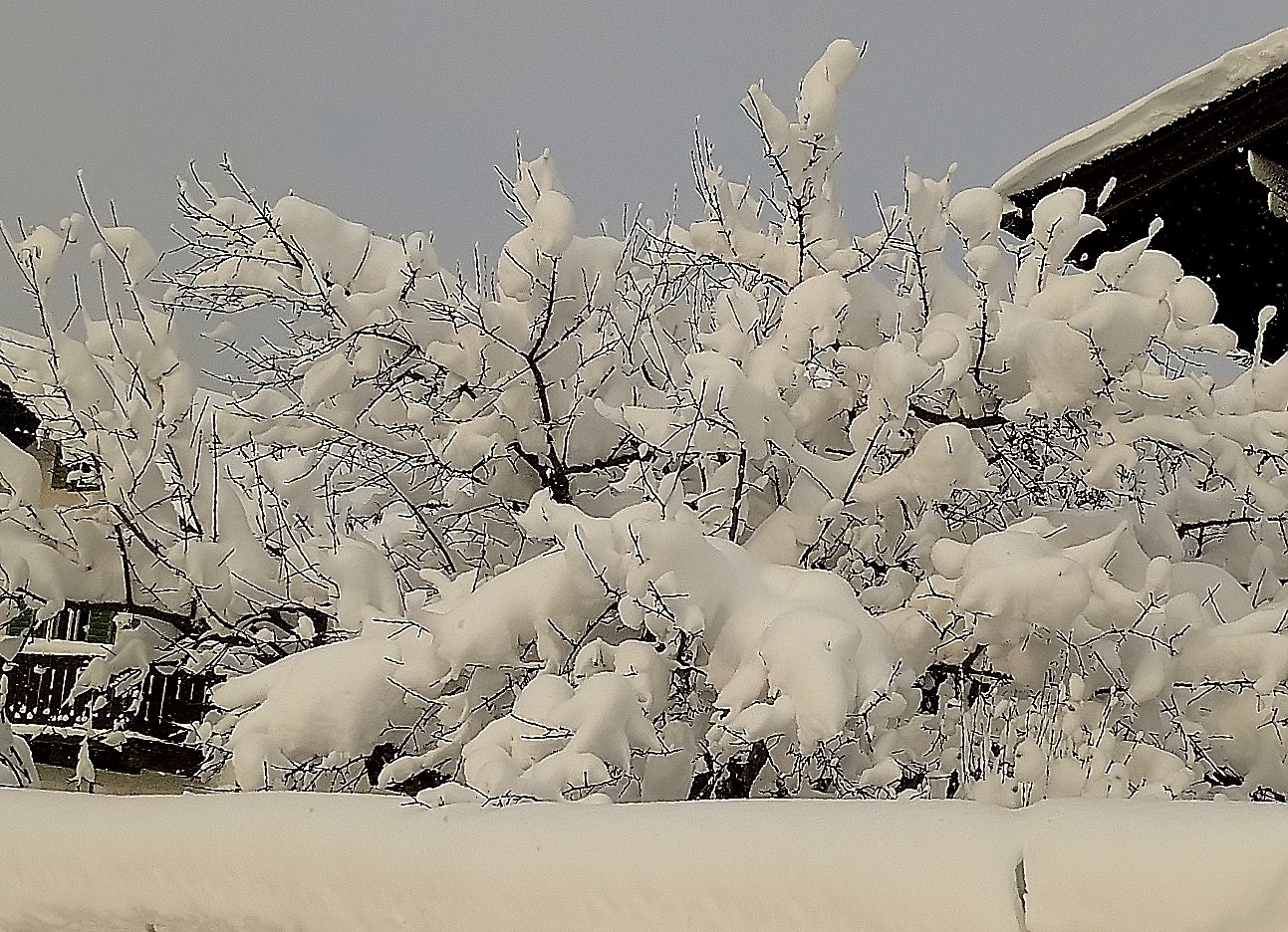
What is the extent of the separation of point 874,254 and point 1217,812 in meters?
2.54

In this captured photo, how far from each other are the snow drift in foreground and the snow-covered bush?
42 centimetres

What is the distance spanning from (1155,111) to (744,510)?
3383 millimetres

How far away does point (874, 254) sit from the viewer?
3.70 m

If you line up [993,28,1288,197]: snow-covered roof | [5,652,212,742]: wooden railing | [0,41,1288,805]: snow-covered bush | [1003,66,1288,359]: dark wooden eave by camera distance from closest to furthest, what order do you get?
1. [0,41,1288,805]: snow-covered bush
2. [993,28,1288,197]: snow-covered roof
3. [1003,66,1288,359]: dark wooden eave
4. [5,652,212,742]: wooden railing

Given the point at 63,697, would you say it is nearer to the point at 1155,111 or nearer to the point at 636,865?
the point at 1155,111

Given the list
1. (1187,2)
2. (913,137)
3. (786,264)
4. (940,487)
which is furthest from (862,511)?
(1187,2)

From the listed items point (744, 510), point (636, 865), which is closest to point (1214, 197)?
point (744, 510)

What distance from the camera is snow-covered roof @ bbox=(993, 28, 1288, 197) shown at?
5.19 m

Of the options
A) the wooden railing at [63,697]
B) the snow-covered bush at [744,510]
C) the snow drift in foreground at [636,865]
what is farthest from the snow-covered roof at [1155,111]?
the wooden railing at [63,697]

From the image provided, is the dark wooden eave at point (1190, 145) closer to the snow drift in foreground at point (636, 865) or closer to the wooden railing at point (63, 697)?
the snow drift in foreground at point (636, 865)

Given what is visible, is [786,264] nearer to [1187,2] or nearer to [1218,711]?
[1218,711]

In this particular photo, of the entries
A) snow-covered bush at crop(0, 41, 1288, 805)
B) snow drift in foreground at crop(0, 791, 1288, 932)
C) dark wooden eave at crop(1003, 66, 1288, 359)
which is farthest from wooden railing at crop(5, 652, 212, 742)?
snow drift in foreground at crop(0, 791, 1288, 932)

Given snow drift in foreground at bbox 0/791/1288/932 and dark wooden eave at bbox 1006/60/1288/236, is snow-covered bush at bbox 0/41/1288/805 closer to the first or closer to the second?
snow drift in foreground at bbox 0/791/1288/932

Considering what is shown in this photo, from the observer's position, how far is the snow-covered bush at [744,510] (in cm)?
276
